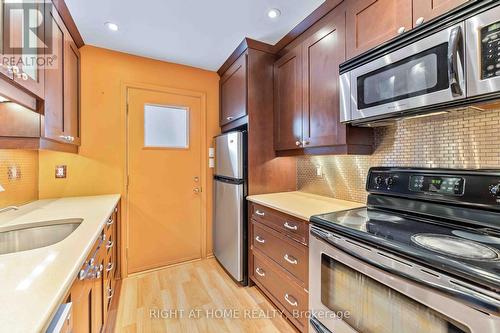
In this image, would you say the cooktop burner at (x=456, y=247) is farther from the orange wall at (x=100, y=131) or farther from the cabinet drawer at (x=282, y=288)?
the orange wall at (x=100, y=131)

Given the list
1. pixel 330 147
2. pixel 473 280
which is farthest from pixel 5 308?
pixel 330 147

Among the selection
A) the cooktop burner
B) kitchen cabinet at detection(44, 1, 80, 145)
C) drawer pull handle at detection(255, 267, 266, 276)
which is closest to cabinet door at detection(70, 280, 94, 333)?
kitchen cabinet at detection(44, 1, 80, 145)

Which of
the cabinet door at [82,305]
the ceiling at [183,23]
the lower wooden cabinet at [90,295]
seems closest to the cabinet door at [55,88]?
the ceiling at [183,23]

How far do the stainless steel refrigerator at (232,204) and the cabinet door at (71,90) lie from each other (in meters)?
1.38

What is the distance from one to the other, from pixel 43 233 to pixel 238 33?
7.08ft

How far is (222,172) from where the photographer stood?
2572mm

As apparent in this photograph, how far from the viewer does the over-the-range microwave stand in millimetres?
937

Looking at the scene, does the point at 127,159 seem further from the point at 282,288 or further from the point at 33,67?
the point at 282,288

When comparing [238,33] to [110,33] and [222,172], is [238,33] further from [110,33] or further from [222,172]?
[222,172]

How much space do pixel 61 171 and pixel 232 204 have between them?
1702mm

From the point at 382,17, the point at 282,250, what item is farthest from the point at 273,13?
the point at 282,250

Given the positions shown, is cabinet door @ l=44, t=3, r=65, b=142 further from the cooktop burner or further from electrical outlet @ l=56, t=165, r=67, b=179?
the cooktop burner

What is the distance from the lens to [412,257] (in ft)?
2.87

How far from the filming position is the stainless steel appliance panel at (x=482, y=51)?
91 centimetres
